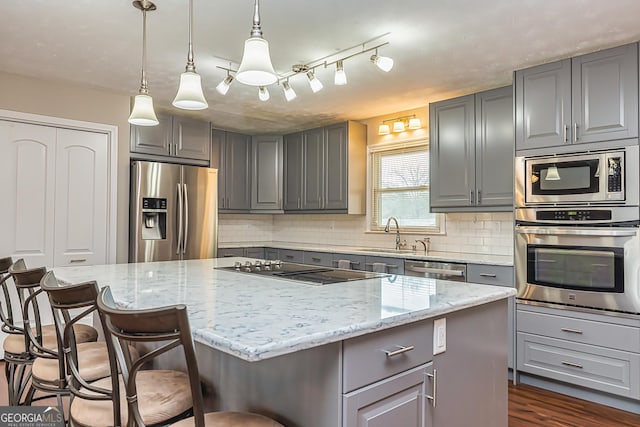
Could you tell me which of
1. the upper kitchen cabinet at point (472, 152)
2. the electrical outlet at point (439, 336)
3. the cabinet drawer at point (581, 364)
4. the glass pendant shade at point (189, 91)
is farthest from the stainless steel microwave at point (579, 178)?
the glass pendant shade at point (189, 91)

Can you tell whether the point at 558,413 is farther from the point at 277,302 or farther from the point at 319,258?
the point at 319,258

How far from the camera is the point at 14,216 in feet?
12.4

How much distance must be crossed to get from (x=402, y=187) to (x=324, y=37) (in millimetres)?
2383

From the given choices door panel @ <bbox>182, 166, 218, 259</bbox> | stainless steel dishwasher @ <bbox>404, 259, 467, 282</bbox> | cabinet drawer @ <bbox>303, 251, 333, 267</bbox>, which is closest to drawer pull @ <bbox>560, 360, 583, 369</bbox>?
stainless steel dishwasher @ <bbox>404, 259, 467, 282</bbox>

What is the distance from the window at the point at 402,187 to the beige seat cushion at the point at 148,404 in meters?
3.52

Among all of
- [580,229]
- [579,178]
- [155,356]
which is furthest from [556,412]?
[155,356]

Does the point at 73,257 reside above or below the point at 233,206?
below

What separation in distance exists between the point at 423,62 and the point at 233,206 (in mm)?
3250

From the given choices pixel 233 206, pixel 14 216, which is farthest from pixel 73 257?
pixel 233 206

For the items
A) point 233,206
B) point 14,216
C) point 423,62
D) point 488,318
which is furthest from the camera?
point 233,206

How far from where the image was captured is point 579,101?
3.10m

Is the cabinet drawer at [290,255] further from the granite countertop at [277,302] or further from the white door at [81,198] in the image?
the granite countertop at [277,302]

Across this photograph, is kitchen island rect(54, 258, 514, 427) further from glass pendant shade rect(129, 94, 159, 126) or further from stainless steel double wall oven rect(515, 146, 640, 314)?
stainless steel double wall oven rect(515, 146, 640, 314)

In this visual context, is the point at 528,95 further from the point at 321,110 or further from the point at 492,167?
the point at 321,110
